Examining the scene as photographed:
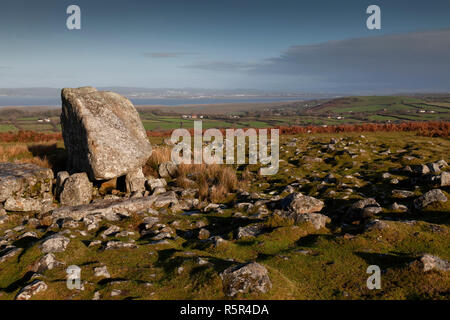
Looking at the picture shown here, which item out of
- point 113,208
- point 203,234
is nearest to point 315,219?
point 203,234

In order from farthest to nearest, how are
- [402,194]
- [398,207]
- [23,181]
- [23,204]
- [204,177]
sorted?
[204,177], [23,181], [23,204], [402,194], [398,207]

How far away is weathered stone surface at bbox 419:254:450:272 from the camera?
5750mm

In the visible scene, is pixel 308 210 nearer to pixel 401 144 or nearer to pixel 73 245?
pixel 73 245

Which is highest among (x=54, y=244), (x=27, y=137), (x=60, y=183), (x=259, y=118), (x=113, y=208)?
(x=259, y=118)

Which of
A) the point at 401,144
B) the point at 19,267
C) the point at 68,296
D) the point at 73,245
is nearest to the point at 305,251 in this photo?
the point at 68,296

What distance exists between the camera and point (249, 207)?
11.3m

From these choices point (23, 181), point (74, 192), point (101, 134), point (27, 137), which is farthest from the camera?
point (27, 137)

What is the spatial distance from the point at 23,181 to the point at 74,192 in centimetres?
210

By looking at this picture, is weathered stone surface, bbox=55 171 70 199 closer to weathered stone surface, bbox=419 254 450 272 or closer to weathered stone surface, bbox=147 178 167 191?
weathered stone surface, bbox=147 178 167 191

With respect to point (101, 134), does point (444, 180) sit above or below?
below

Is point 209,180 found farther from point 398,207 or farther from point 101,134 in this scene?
point 398,207

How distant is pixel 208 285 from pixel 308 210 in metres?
5.76

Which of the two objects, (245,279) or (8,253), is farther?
(8,253)

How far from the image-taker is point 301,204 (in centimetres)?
1030
